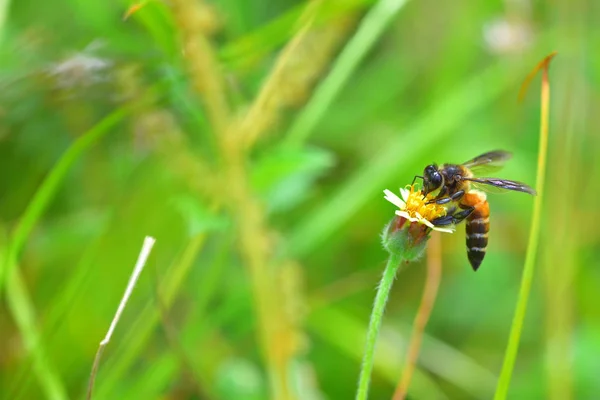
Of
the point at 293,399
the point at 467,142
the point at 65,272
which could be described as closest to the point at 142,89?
the point at 65,272

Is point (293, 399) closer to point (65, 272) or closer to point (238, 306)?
point (238, 306)

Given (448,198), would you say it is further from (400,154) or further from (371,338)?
(400,154)

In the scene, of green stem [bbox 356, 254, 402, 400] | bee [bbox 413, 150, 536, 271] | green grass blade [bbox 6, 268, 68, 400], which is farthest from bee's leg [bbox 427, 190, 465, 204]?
green grass blade [bbox 6, 268, 68, 400]

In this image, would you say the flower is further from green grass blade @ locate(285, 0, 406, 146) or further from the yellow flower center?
green grass blade @ locate(285, 0, 406, 146)

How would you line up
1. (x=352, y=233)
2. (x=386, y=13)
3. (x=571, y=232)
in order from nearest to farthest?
(x=386, y=13) → (x=571, y=232) → (x=352, y=233)

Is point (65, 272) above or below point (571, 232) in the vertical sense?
above

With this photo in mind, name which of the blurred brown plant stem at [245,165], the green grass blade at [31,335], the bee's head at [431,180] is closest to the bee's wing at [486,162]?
the bee's head at [431,180]

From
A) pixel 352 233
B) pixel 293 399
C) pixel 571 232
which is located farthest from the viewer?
pixel 352 233
